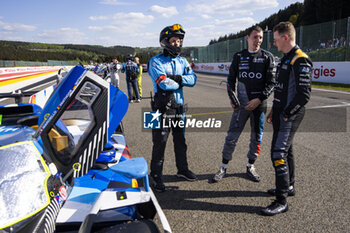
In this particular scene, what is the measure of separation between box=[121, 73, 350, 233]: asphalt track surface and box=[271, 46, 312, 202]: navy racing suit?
355 millimetres

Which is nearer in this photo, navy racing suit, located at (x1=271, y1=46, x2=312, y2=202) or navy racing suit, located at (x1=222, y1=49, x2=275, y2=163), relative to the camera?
navy racing suit, located at (x1=271, y1=46, x2=312, y2=202)

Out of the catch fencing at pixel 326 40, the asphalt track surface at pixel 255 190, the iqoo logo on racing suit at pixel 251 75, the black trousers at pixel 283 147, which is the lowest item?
the asphalt track surface at pixel 255 190

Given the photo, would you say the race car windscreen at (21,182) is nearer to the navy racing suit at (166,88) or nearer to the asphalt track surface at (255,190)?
the asphalt track surface at (255,190)

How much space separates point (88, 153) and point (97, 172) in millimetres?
340

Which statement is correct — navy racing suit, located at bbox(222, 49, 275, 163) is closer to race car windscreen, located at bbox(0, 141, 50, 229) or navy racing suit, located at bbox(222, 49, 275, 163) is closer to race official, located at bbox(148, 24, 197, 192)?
race official, located at bbox(148, 24, 197, 192)

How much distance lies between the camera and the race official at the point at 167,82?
309 cm

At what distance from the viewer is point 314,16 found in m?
42.4

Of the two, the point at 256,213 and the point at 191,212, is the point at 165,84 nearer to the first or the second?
the point at 191,212

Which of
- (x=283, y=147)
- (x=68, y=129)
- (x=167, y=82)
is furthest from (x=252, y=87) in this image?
(x=68, y=129)

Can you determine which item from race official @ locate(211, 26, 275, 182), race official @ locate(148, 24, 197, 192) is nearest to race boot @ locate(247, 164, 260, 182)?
race official @ locate(211, 26, 275, 182)

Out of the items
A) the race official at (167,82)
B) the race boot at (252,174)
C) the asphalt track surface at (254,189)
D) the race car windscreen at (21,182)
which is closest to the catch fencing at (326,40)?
the asphalt track surface at (254,189)

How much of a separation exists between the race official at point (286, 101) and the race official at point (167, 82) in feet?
3.68

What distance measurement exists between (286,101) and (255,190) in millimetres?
1252

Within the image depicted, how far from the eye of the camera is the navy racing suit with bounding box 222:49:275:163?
10.8 feet
